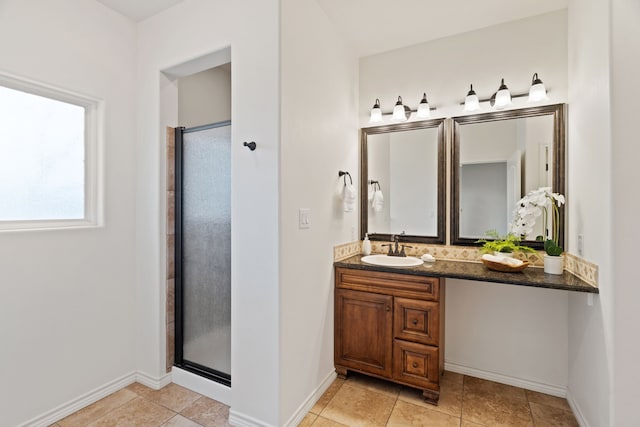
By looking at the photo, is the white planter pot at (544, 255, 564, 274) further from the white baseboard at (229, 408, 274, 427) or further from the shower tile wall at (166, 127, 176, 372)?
the shower tile wall at (166, 127, 176, 372)

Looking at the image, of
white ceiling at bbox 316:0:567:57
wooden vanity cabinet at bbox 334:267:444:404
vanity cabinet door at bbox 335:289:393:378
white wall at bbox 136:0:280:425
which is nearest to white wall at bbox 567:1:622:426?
white ceiling at bbox 316:0:567:57

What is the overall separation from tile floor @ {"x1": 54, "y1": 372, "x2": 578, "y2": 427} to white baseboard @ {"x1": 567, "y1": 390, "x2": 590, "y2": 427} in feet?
0.09

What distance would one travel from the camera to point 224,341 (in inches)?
85.1

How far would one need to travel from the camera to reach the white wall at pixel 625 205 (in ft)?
4.62

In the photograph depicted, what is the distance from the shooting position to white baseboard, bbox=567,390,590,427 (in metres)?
1.78

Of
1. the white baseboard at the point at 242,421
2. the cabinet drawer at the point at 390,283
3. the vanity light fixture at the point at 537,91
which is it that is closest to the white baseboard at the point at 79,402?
the white baseboard at the point at 242,421

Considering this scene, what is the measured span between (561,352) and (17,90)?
3933 mm

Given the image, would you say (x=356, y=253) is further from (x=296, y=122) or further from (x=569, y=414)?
(x=569, y=414)

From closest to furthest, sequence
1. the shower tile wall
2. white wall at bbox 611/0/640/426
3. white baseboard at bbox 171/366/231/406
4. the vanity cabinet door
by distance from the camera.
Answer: white wall at bbox 611/0/640/426, white baseboard at bbox 171/366/231/406, the vanity cabinet door, the shower tile wall

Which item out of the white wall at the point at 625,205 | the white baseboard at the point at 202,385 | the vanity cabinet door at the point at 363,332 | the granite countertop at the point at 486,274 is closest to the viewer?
the white wall at the point at 625,205

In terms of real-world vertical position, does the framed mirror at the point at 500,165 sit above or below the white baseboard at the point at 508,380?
above

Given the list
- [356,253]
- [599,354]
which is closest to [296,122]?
[356,253]

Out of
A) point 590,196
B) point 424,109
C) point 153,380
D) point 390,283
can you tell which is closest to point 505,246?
point 590,196

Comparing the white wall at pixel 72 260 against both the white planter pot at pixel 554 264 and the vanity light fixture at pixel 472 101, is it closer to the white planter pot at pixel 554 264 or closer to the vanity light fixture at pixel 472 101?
the vanity light fixture at pixel 472 101
